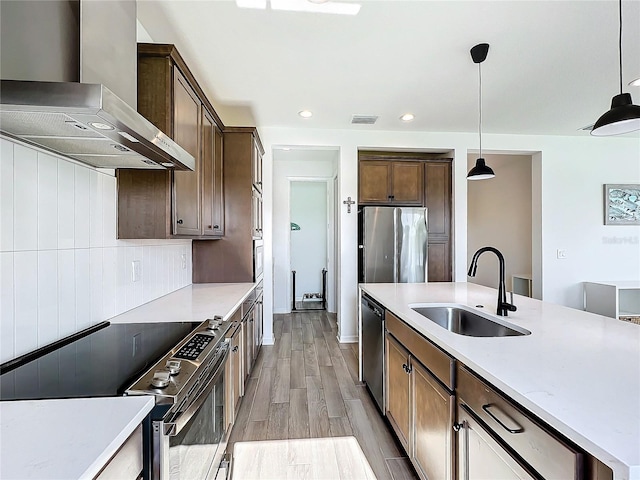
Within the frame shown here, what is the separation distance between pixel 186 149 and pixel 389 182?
2773mm

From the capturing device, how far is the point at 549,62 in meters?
2.56

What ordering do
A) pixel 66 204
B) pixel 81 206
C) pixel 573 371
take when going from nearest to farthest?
pixel 573 371, pixel 66 204, pixel 81 206

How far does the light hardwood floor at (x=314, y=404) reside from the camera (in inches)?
81.0

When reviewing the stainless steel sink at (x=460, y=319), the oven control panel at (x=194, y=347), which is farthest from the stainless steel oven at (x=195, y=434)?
the stainless steel sink at (x=460, y=319)

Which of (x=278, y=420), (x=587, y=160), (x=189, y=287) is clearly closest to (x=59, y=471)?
(x=278, y=420)

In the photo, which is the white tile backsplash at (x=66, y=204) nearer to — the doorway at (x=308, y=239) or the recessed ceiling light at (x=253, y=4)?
the recessed ceiling light at (x=253, y=4)

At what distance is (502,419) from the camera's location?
998 millimetres

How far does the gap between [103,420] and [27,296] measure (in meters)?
0.75

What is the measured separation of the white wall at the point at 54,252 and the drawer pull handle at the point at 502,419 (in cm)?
161

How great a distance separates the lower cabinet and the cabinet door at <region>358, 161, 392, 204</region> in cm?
237

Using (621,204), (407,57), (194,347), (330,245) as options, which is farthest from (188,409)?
(621,204)

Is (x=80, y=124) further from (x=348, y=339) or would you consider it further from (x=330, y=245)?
(x=330, y=245)

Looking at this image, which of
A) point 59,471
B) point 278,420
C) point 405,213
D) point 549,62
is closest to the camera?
point 59,471

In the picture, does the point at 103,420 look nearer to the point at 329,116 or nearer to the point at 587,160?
the point at 329,116
